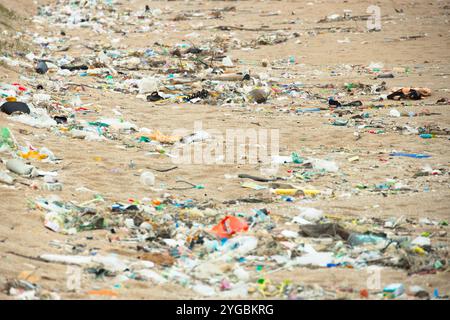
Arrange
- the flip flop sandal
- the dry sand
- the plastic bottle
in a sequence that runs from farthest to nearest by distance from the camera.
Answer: the flip flop sandal
the plastic bottle
the dry sand

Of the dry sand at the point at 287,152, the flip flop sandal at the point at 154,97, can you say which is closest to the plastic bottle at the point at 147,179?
the dry sand at the point at 287,152

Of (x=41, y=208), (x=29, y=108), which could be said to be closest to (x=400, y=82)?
(x=29, y=108)

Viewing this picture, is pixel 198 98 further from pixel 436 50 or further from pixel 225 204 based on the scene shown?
pixel 436 50

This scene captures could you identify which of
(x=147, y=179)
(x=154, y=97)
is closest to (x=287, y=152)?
(x=147, y=179)

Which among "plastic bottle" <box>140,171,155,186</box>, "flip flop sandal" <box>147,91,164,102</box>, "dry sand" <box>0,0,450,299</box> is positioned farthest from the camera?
"flip flop sandal" <box>147,91,164,102</box>

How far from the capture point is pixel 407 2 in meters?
16.1

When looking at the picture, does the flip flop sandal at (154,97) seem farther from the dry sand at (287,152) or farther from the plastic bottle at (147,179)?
the plastic bottle at (147,179)

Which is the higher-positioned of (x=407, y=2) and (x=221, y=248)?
(x=407, y=2)

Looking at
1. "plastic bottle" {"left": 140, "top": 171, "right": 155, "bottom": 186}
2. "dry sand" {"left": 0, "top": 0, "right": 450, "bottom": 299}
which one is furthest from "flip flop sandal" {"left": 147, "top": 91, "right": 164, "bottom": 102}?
"plastic bottle" {"left": 140, "top": 171, "right": 155, "bottom": 186}

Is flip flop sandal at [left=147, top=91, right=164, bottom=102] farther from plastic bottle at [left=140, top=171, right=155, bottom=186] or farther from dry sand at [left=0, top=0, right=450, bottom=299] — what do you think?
plastic bottle at [left=140, top=171, right=155, bottom=186]

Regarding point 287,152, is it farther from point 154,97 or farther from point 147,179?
point 154,97

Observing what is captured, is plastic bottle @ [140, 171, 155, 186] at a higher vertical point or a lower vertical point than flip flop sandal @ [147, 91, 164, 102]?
lower

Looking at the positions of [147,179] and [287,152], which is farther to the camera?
[287,152]
